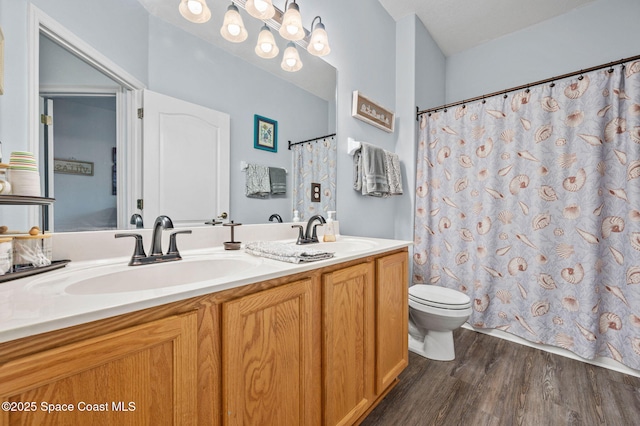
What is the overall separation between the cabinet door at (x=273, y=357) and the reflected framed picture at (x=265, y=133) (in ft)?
2.65

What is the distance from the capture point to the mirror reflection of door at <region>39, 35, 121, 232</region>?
83 centimetres

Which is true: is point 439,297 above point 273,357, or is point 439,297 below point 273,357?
below

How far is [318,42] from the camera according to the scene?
1.56m

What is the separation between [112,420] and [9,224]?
0.65 m

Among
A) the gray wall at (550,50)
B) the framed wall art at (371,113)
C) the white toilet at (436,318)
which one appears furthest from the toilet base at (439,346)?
the gray wall at (550,50)

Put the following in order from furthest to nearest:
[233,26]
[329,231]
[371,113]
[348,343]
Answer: [371,113], [329,231], [233,26], [348,343]

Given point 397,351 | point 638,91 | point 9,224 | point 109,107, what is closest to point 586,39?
point 638,91

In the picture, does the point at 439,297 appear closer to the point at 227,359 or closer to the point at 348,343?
the point at 348,343

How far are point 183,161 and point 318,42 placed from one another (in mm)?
1057

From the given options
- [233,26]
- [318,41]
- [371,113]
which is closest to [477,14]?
[371,113]

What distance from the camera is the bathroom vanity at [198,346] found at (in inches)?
18.0

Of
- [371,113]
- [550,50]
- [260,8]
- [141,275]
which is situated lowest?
[141,275]

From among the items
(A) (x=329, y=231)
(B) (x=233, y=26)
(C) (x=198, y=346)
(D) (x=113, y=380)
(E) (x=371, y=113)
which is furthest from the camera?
(E) (x=371, y=113)

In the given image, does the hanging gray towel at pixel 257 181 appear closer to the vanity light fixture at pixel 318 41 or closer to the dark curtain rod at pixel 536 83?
the vanity light fixture at pixel 318 41
